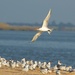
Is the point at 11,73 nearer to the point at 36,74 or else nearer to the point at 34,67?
the point at 36,74

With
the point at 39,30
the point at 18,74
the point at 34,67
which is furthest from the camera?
the point at 34,67

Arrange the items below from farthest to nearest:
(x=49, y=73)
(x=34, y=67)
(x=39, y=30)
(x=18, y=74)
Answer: (x=34, y=67)
(x=49, y=73)
(x=18, y=74)
(x=39, y=30)

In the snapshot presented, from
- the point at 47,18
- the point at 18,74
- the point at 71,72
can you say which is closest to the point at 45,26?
the point at 47,18

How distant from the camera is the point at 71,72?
27891 millimetres

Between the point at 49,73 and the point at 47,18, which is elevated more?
the point at 47,18

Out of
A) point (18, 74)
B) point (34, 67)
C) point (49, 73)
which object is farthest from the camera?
point (34, 67)

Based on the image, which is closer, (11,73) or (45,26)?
(45,26)

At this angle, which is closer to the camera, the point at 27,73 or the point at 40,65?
the point at 27,73

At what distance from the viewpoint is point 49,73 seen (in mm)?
26672

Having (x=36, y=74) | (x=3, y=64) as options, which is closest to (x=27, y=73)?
(x=36, y=74)

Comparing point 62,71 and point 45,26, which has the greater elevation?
point 45,26

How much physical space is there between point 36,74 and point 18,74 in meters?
1.33

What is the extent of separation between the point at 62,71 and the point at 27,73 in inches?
121

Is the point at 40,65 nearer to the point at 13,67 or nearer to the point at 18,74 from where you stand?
the point at 13,67
